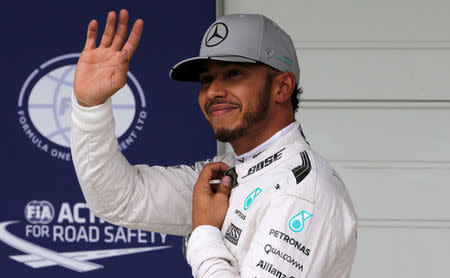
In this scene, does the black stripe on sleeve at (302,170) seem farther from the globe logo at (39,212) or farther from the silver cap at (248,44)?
the globe logo at (39,212)

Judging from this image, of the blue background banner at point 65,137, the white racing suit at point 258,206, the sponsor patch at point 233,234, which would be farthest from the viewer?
the blue background banner at point 65,137

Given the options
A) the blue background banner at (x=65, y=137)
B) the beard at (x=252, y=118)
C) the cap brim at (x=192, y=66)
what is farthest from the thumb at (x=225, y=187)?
the blue background banner at (x=65, y=137)

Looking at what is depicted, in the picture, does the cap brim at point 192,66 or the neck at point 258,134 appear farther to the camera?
the neck at point 258,134

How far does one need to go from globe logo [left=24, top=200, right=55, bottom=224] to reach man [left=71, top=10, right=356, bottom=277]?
140 centimetres

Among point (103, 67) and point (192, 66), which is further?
point (192, 66)

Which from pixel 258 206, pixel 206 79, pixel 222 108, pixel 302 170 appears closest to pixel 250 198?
pixel 258 206

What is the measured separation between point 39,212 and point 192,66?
173 centimetres

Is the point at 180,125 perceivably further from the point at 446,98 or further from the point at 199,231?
the point at 199,231

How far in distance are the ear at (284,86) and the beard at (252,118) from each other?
3 cm

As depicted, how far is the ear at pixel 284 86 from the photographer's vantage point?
81.1 inches

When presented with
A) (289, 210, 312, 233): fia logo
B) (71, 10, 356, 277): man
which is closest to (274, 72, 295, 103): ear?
(71, 10, 356, 277): man

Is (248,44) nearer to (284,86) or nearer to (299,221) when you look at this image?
(284,86)

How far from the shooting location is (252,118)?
2020 mm

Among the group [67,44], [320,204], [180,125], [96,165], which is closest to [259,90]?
[320,204]
